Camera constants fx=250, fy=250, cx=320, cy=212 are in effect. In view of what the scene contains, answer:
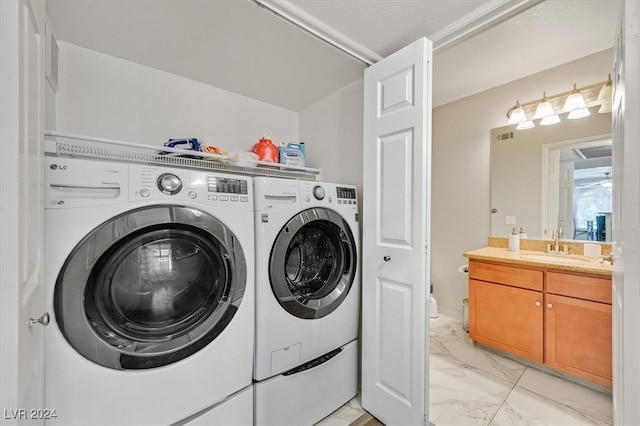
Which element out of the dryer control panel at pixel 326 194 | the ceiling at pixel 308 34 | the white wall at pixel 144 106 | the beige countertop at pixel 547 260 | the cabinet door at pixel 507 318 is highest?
the ceiling at pixel 308 34

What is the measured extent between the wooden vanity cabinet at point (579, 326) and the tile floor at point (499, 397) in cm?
15

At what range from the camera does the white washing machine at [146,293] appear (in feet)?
2.49

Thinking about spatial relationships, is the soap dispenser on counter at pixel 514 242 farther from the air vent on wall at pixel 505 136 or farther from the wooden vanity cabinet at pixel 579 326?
the air vent on wall at pixel 505 136

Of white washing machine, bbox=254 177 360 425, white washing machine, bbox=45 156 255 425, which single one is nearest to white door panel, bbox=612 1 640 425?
white washing machine, bbox=254 177 360 425

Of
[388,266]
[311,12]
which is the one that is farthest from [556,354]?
[311,12]

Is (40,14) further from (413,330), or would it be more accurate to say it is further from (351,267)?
(413,330)

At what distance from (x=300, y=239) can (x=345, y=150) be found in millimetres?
845

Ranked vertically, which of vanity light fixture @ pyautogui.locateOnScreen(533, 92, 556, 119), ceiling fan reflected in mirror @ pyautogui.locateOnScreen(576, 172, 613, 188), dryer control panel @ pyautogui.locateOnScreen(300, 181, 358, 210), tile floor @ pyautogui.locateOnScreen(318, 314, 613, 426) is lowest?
tile floor @ pyautogui.locateOnScreen(318, 314, 613, 426)

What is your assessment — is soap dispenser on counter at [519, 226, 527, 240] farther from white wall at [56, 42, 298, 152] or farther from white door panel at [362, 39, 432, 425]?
white wall at [56, 42, 298, 152]

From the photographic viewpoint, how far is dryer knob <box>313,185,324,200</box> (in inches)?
53.0

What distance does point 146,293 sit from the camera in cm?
93

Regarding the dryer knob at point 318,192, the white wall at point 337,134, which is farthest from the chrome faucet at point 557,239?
the dryer knob at point 318,192

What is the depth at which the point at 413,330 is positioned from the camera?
4.13ft

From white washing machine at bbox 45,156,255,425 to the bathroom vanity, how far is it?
194 cm
